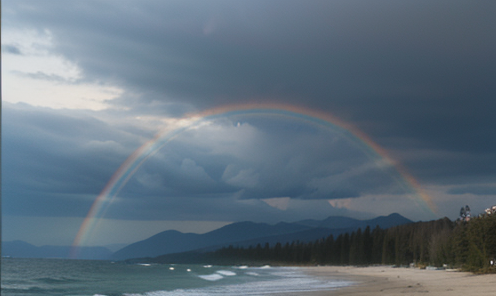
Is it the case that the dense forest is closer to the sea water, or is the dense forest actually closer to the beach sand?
the beach sand

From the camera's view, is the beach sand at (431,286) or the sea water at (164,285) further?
the sea water at (164,285)

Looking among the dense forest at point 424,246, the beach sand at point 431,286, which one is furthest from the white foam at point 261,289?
the dense forest at point 424,246

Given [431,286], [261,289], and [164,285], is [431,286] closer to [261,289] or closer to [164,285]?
[261,289]

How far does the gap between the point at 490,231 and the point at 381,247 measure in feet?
311

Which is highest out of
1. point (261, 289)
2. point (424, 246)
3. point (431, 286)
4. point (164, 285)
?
point (424, 246)

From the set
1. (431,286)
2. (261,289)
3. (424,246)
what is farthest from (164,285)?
(424,246)

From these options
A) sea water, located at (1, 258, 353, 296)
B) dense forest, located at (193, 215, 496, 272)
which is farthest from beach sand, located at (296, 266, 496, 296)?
dense forest, located at (193, 215, 496, 272)

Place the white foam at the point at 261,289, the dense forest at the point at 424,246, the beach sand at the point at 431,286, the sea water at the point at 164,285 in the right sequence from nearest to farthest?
the beach sand at the point at 431,286
the white foam at the point at 261,289
the sea water at the point at 164,285
the dense forest at the point at 424,246

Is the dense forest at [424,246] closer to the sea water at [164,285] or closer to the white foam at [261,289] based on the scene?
the white foam at [261,289]

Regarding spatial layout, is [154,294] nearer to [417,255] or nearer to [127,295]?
[127,295]

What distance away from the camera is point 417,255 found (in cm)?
13775

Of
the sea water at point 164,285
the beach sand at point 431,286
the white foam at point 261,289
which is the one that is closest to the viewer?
the beach sand at point 431,286

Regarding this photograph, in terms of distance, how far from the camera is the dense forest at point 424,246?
66750 mm

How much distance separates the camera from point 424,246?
12888 centimetres
